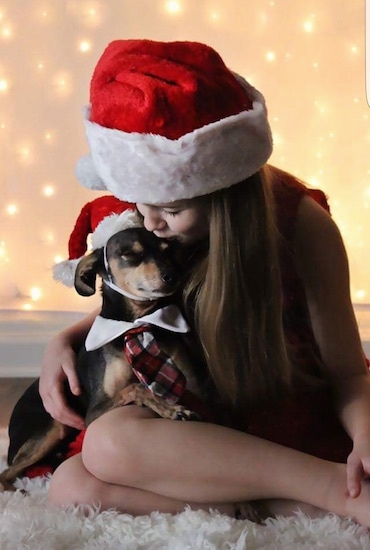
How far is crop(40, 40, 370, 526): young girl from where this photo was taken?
0.95m

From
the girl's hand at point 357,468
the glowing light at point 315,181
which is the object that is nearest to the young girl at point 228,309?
the girl's hand at point 357,468

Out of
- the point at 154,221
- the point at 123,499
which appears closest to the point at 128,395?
the point at 123,499

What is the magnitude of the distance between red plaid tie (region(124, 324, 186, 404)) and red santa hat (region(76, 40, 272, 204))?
200 millimetres

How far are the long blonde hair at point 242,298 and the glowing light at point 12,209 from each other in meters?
1.29

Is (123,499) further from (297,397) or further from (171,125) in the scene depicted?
(171,125)

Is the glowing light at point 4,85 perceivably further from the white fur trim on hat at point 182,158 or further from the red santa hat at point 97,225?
the white fur trim on hat at point 182,158

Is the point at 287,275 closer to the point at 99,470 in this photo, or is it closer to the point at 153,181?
the point at 153,181

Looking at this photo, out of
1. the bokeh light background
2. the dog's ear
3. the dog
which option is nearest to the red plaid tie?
the dog

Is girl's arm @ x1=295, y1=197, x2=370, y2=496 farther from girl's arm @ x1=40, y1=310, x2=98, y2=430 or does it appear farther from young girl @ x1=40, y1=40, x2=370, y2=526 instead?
girl's arm @ x1=40, y1=310, x2=98, y2=430

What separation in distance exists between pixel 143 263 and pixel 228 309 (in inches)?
5.4

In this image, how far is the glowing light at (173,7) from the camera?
7.03ft

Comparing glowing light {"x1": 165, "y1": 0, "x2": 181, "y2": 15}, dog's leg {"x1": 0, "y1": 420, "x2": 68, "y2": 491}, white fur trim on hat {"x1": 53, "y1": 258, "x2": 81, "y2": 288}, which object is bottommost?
dog's leg {"x1": 0, "y1": 420, "x2": 68, "y2": 491}

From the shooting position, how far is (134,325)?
1062 mm

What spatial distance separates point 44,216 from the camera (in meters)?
2.26
